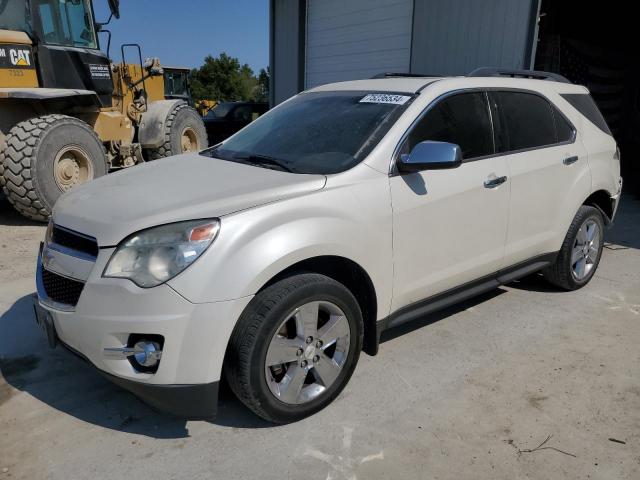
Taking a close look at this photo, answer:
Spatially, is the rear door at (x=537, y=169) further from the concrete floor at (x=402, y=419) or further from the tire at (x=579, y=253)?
Answer: the concrete floor at (x=402, y=419)

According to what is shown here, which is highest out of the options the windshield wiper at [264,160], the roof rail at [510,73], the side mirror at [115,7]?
the side mirror at [115,7]

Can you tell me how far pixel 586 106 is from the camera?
14.8 feet

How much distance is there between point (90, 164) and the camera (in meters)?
6.99

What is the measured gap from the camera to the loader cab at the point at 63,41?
663 cm

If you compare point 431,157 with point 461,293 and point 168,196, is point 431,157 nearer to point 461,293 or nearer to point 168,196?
point 461,293

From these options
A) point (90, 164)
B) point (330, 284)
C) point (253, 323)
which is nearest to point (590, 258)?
point (330, 284)

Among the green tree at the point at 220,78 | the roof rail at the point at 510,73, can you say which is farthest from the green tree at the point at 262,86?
the roof rail at the point at 510,73

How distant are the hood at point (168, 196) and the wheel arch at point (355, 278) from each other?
14.5 inches

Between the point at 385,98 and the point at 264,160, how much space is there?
0.86m

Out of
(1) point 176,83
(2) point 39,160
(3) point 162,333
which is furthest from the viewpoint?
(1) point 176,83

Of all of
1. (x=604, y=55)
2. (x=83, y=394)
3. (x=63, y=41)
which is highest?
(x=604, y=55)

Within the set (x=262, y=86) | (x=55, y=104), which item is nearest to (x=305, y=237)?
(x=55, y=104)

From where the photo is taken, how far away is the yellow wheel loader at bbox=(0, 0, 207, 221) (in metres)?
6.16

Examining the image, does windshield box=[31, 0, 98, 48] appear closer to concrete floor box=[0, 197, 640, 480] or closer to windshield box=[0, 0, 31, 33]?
windshield box=[0, 0, 31, 33]
